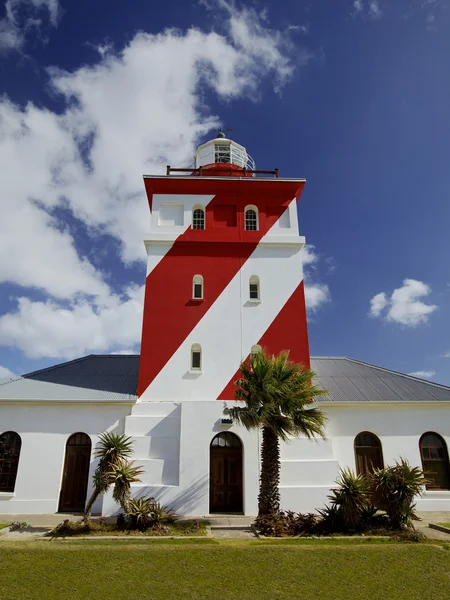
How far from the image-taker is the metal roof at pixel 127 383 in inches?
701

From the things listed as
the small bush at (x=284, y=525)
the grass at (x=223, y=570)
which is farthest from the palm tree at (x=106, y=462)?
the small bush at (x=284, y=525)

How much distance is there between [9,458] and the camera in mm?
16812

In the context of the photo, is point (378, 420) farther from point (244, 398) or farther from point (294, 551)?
point (294, 551)

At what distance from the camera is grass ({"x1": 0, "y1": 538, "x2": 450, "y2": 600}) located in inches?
Result: 320

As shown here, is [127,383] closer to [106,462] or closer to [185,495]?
[185,495]

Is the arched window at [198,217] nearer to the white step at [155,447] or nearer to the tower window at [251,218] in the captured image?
the tower window at [251,218]

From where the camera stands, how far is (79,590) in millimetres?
8148

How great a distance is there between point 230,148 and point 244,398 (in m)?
15.4

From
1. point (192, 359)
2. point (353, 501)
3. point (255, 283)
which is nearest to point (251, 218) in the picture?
point (255, 283)

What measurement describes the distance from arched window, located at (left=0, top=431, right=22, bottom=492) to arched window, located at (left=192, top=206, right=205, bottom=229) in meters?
12.1

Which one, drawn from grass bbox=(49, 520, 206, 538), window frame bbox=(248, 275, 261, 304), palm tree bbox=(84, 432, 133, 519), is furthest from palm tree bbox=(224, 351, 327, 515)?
window frame bbox=(248, 275, 261, 304)

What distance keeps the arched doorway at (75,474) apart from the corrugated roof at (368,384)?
10.1 meters

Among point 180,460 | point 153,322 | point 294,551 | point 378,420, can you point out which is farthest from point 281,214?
point 294,551

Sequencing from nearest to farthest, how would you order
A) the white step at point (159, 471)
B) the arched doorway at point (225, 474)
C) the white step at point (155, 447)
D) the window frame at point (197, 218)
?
1. the white step at point (159, 471)
2. the arched doorway at point (225, 474)
3. the white step at point (155, 447)
4. the window frame at point (197, 218)
